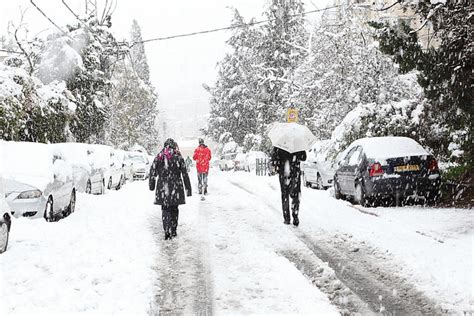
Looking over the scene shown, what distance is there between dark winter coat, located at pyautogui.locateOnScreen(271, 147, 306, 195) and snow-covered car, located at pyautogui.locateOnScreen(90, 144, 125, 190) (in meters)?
8.53

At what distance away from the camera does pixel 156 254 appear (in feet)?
24.2

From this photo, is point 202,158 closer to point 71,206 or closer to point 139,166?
point 71,206

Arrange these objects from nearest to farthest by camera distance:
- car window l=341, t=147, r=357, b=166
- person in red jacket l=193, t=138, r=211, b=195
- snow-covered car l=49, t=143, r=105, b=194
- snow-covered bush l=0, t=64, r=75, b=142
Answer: car window l=341, t=147, r=357, b=166, snow-covered car l=49, t=143, r=105, b=194, snow-covered bush l=0, t=64, r=75, b=142, person in red jacket l=193, t=138, r=211, b=195

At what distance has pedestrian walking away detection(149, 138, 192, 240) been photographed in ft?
28.6

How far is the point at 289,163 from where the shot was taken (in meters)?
9.79

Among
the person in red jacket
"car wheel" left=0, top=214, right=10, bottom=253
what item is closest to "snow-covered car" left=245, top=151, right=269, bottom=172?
the person in red jacket

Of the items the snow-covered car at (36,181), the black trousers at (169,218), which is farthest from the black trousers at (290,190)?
the snow-covered car at (36,181)

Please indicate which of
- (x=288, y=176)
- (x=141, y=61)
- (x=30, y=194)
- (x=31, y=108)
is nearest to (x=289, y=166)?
(x=288, y=176)

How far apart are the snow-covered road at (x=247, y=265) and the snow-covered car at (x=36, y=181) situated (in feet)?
1.74

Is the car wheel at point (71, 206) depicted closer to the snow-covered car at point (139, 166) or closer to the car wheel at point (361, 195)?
the car wheel at point (361, 195)

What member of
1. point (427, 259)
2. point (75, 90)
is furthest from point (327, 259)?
point (75, 90)

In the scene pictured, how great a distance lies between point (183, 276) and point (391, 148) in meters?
7.12

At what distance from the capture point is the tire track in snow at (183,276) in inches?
195

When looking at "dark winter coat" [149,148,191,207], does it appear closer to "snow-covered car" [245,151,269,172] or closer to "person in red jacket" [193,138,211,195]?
"person in red jacket" [193,138,211,195]
